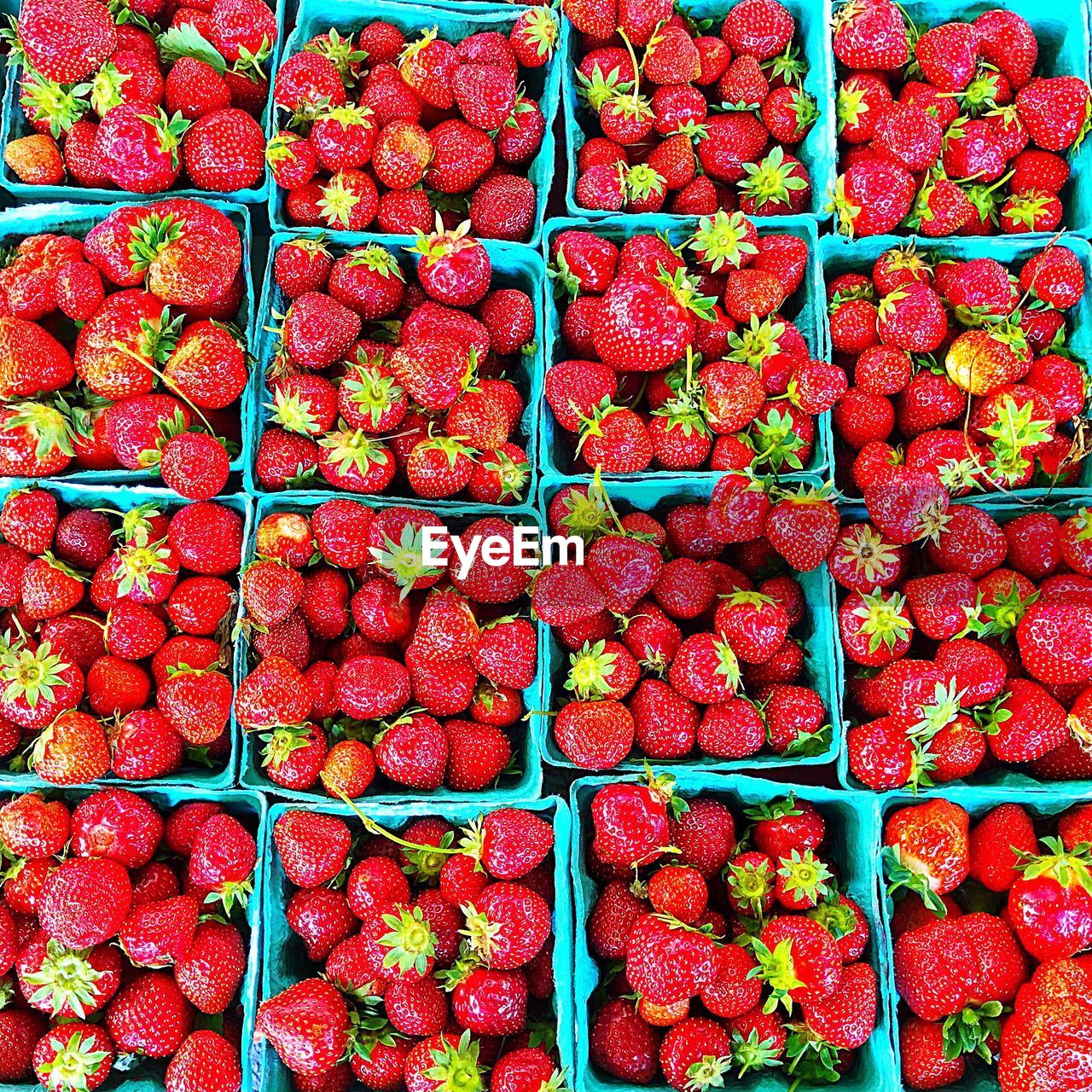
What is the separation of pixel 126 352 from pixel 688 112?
1.06 m

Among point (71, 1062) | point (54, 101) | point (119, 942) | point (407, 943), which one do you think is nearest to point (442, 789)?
point (407, 943)

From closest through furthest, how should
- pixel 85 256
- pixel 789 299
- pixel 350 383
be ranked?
pixel 350 383 < pixel 85 256 < pixel 789 299

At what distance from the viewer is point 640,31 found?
1.75m

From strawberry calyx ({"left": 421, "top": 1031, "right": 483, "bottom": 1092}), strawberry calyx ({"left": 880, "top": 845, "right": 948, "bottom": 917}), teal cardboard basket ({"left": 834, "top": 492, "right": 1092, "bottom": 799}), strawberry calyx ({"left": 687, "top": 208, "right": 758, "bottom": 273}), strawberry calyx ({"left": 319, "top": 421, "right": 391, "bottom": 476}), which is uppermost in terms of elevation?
strawberry calyx ({"left": 687, "top": 208, "right": 758, "bottom": 273})

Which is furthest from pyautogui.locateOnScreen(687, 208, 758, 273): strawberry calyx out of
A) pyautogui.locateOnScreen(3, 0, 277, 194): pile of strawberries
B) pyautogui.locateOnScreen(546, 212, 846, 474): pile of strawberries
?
pyautogui.locateOnScreen(3, 0, 277, 194): pile of strawberries

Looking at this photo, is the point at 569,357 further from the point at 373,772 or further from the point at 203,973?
the point at 203,973

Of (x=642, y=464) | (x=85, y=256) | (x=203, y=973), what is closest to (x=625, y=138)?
(x=642, y=464)

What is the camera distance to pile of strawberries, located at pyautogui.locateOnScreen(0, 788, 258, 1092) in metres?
1.34

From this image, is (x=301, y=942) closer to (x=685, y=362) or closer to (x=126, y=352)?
(x=126, y=352)

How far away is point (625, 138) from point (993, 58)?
73 centimetres

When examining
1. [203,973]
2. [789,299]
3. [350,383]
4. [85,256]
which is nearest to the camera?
[203,973]

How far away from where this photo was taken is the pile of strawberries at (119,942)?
4.40ft

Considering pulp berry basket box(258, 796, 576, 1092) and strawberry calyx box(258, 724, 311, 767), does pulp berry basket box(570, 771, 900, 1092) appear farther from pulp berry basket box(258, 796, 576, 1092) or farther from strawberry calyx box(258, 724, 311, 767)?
strawberry calyx box(258, 724, 311, 767)

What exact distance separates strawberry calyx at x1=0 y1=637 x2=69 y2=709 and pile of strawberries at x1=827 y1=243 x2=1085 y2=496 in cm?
132
